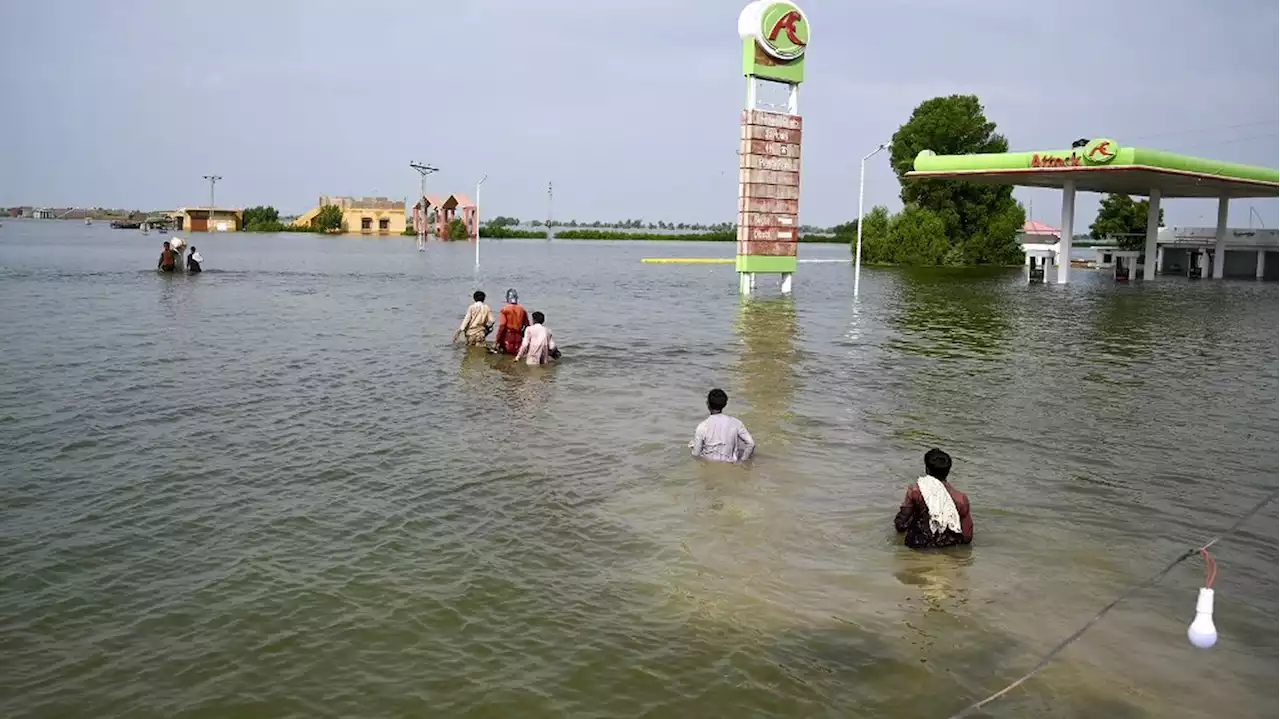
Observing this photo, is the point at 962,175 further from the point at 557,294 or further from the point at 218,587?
the point at 218,587

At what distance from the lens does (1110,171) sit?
5366 cm

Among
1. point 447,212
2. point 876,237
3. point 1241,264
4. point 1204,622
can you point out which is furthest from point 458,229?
point 1204,622

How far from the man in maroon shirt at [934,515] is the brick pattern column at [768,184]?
3464 centimetres

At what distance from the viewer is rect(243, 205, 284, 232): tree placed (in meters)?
182

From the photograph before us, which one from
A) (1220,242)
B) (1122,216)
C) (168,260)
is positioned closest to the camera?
(168,260)

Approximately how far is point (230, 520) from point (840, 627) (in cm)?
659

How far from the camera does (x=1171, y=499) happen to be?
40.5 ft

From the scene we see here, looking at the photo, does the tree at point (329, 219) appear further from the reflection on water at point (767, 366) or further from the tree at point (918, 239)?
the reflection on water at point (767, 366)

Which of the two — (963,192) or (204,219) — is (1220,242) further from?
(204,219)

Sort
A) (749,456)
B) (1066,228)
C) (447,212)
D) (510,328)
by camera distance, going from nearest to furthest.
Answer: (749,456) → (510,328) → (1066,228) → (447,212)

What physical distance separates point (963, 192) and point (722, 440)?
83168mm

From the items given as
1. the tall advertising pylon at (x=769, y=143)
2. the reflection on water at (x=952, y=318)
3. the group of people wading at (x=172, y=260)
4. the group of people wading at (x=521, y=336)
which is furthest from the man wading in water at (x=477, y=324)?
the group of people wading at (x=172, y=260)

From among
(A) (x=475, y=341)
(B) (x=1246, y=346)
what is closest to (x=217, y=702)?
(A) (x=475, y=341)

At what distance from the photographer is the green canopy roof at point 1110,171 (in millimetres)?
52375
